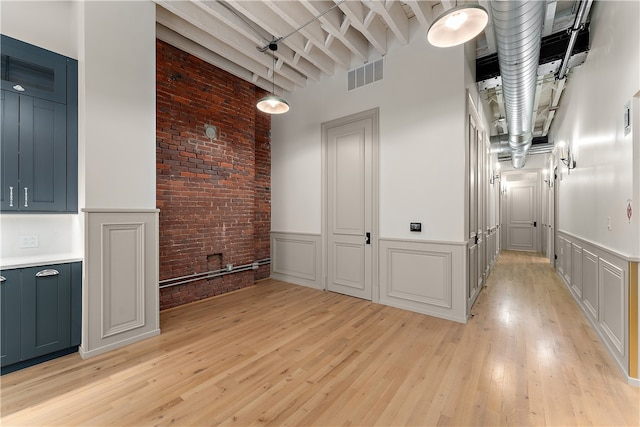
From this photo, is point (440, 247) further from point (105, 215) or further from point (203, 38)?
point (203, 38)

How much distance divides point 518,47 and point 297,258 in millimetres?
4254

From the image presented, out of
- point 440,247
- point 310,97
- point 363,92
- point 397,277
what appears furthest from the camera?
point 310,97

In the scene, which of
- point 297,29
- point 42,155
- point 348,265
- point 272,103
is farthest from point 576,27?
point 42,155

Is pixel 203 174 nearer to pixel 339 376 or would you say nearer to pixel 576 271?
pixel 339 376

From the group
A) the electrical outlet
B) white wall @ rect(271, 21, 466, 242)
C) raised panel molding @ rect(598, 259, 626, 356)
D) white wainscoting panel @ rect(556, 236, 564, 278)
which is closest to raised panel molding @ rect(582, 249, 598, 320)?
raised panel molding @ rect(598, 259, 626, 356)

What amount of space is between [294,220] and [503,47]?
3.85m

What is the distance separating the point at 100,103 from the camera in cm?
267

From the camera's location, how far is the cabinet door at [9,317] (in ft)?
7.38

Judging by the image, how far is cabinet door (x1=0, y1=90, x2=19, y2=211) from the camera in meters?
2.35

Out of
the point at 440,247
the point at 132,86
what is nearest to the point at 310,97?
the point at 132,86

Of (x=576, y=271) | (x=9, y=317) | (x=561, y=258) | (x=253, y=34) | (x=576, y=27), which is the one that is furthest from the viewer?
(x=561, y=258)

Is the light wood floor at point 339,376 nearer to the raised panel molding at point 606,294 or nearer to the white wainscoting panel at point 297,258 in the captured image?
the raised panel molding at point 606,294

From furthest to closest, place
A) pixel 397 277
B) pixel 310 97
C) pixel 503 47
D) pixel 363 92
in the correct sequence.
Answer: pixel 310 97, pixel 363 92, pixel 397 277, pixel 503 47

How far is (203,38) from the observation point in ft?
12.3
